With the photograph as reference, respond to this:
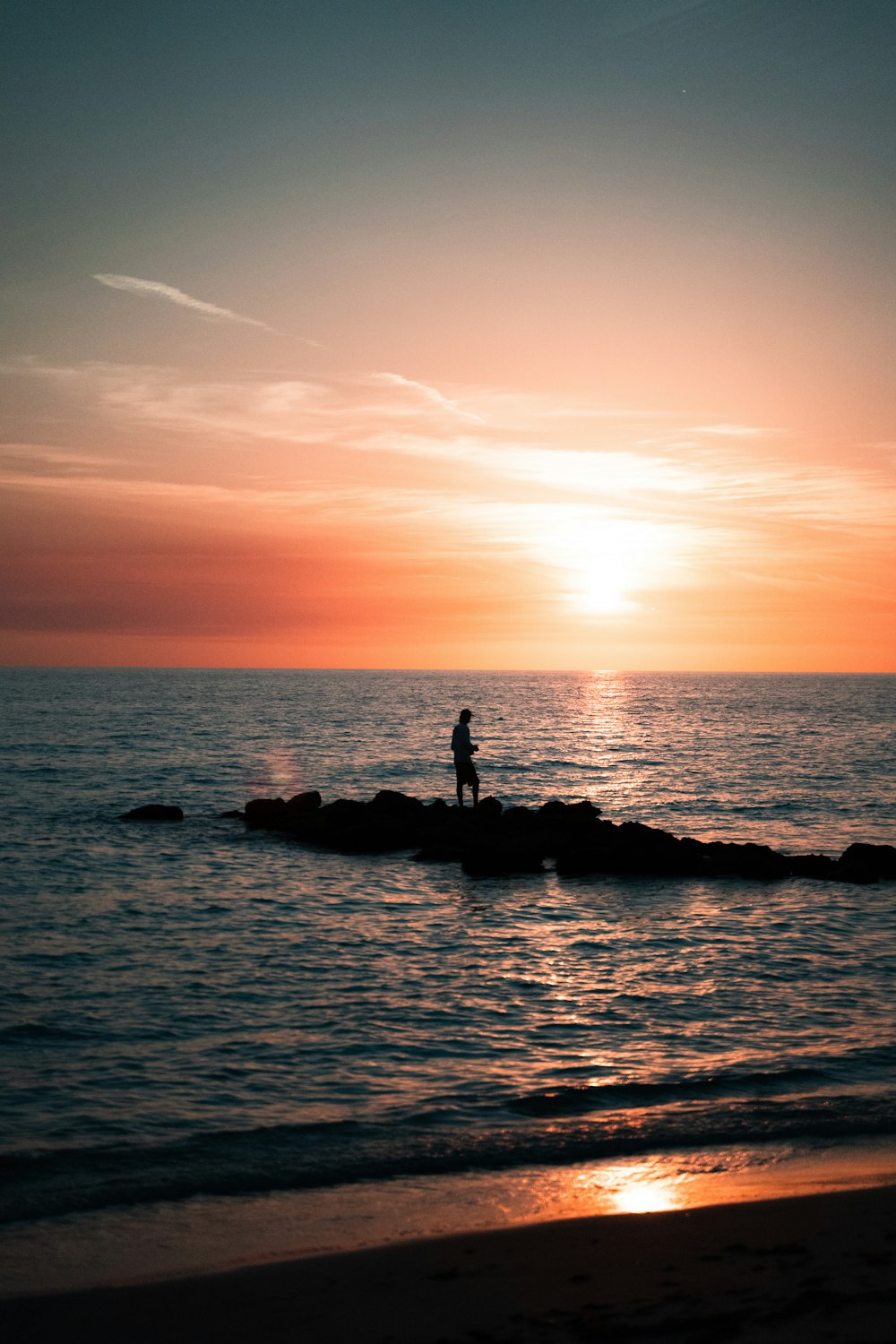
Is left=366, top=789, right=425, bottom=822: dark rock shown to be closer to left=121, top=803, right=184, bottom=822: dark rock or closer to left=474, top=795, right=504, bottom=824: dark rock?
left=474, top=795, right=504, bottom=824: dark rock

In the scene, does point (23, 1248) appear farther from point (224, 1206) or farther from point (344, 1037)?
point (344, 1037)

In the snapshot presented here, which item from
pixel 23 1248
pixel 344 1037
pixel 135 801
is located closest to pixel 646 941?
pixel 344 1037

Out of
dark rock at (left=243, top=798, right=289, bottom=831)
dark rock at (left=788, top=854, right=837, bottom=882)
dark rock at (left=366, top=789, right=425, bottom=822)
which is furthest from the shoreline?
dark rock at (left=243, top=798, right=289, bottom=831)

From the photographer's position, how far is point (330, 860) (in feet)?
82.2

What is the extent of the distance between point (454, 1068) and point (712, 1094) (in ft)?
8.38

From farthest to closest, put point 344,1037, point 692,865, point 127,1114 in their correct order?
point 692,865 < point 344,1037 < point 127,1114

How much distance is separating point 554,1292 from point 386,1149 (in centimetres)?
276

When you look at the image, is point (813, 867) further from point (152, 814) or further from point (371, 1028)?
point (152, 814)

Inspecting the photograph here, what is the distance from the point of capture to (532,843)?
25422mm

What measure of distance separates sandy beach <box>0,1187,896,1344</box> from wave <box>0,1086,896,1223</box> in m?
1.46

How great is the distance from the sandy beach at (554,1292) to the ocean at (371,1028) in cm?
64

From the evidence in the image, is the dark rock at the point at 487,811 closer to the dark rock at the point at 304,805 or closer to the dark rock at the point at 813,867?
the dark rock at the point at 304,805

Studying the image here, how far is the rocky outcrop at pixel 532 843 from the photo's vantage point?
22781 millimetres

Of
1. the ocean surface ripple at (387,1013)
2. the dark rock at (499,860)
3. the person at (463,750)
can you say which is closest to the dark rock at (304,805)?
the ocean surface ripple at (387,1013)
